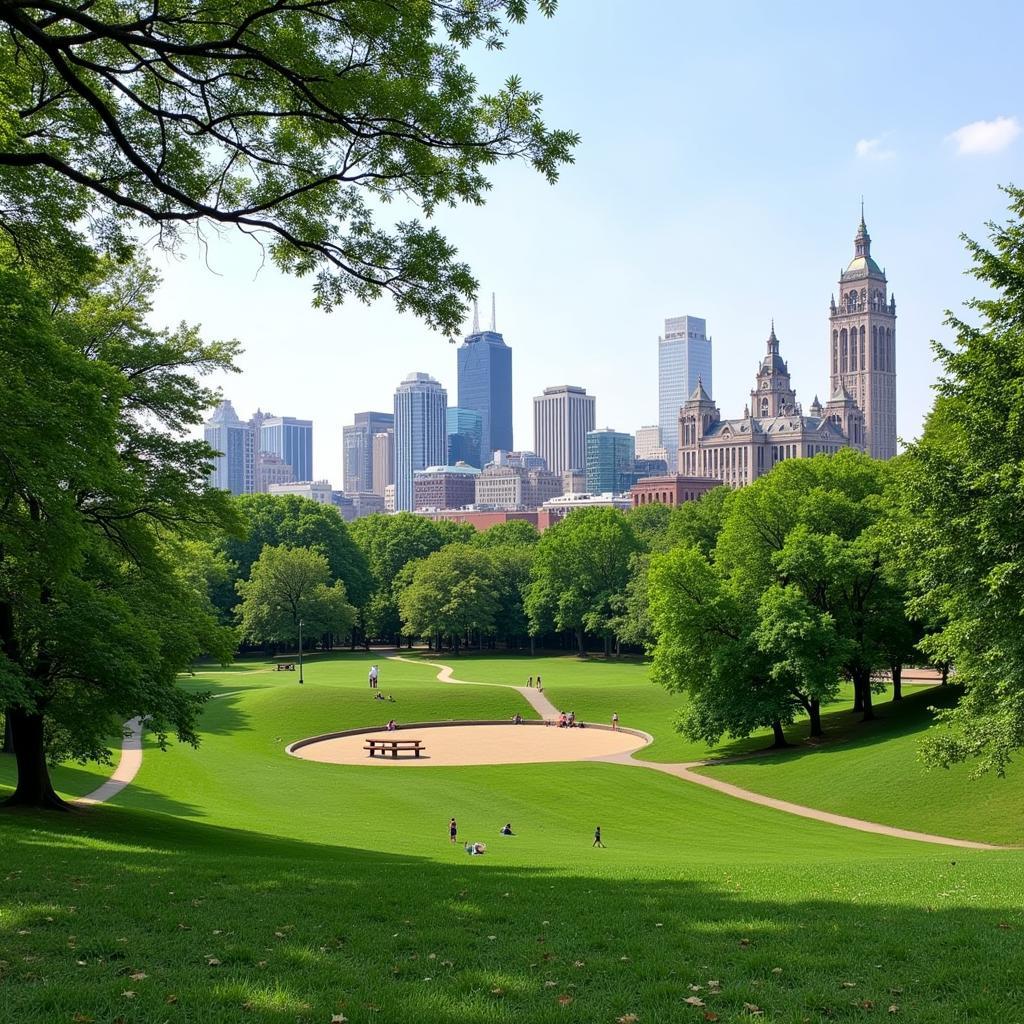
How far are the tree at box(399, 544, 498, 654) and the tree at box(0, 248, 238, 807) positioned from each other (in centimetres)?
6468

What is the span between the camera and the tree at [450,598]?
93.4 m

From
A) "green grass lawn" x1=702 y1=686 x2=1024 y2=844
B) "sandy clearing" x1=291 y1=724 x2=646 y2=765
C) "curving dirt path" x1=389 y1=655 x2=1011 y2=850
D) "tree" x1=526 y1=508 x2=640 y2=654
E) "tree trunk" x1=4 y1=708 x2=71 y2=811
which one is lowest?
"sandy clearing" x1=291 y1=724 x2=646 y2=765

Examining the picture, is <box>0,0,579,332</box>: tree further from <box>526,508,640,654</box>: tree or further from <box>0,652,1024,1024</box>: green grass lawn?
<box>526,508,640,654</box>: tree

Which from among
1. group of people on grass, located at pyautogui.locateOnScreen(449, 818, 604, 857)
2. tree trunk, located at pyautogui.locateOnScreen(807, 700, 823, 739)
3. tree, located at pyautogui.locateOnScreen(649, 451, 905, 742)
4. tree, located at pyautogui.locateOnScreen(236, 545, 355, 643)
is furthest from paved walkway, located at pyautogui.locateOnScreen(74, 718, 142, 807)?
tree, located at pyautogui.locateOnScreen(236, 545, 355, 643)

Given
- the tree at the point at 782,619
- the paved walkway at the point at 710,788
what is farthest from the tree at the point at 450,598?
the tree at the point at 782,619

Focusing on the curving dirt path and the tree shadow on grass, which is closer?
the tree shadow on grass

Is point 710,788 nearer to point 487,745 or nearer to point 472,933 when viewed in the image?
point 487,745

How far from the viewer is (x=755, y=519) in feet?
174

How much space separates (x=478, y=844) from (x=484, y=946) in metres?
17.0

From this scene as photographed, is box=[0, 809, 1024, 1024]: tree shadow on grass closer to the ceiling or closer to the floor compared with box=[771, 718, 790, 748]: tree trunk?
closer to the ceiling

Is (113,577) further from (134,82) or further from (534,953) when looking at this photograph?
(534,953)

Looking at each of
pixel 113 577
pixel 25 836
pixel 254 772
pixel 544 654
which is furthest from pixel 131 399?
pixel 544 654

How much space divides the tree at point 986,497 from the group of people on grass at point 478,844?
34.1ft

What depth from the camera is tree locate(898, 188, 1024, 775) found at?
2214 centimetres
